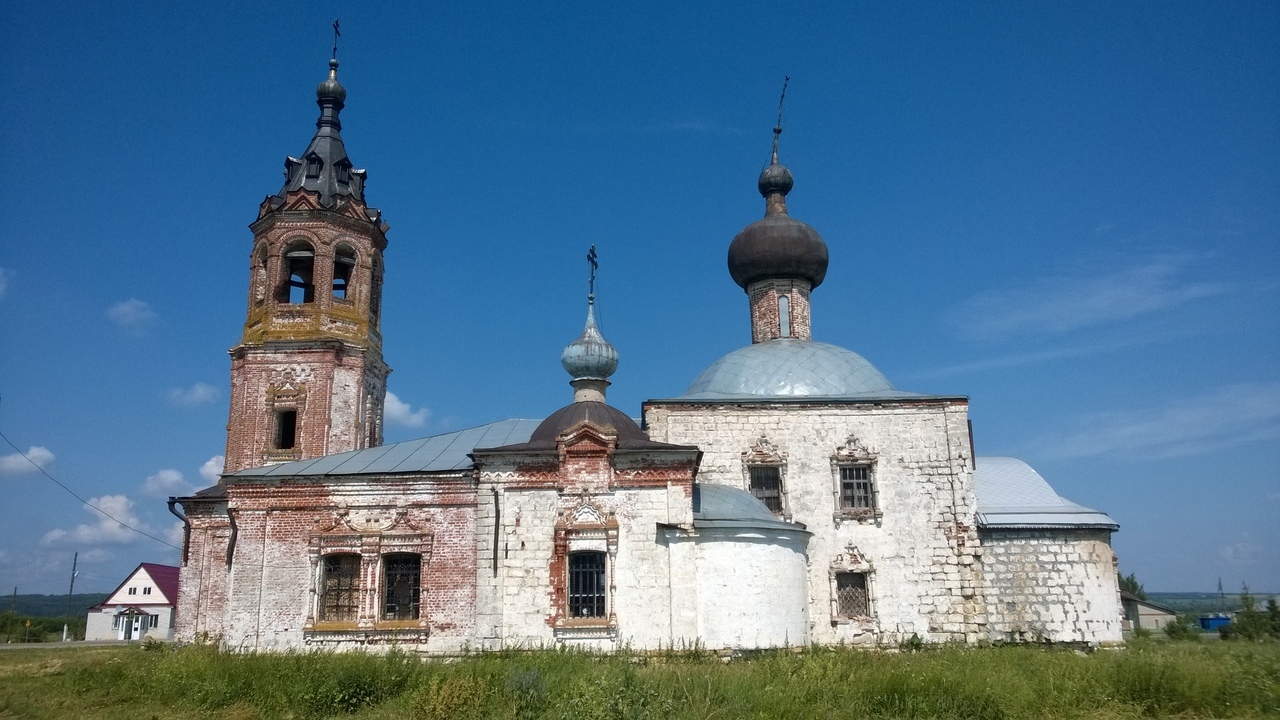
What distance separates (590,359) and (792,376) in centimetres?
473

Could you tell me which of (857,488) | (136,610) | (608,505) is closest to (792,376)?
(857,488)

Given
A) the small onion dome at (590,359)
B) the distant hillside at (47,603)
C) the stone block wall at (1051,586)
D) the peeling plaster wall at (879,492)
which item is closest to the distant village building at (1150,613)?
the stone block wall at (1051,586)

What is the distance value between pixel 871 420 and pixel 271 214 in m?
13.5

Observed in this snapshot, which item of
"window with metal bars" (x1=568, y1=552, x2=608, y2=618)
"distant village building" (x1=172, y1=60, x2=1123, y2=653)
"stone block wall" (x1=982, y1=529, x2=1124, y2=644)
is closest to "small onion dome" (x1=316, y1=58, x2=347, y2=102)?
"distant village building" (x1=172, y1=60, x2=1123, y2=653)

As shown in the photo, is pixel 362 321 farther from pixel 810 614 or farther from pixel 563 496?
pixel 810 614

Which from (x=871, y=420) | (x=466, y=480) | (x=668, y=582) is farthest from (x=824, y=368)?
(x=466, y=480)

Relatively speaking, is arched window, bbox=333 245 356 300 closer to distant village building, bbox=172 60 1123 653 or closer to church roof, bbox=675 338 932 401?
distant village building, bbox=172 60 1123 653

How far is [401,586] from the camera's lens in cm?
1541

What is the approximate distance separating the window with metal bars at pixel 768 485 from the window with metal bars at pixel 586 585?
162 inches

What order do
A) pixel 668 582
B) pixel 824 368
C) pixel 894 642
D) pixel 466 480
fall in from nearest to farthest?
pixel 668 582 < pixel 466 480 < pixel 894 642 < pixel 824 368

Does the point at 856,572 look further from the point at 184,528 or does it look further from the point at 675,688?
the point at 184,528

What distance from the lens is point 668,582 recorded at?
566 inches

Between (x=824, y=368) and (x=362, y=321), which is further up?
(x=362, y=321)

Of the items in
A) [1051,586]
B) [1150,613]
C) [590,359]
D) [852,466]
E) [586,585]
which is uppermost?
[590,359]
